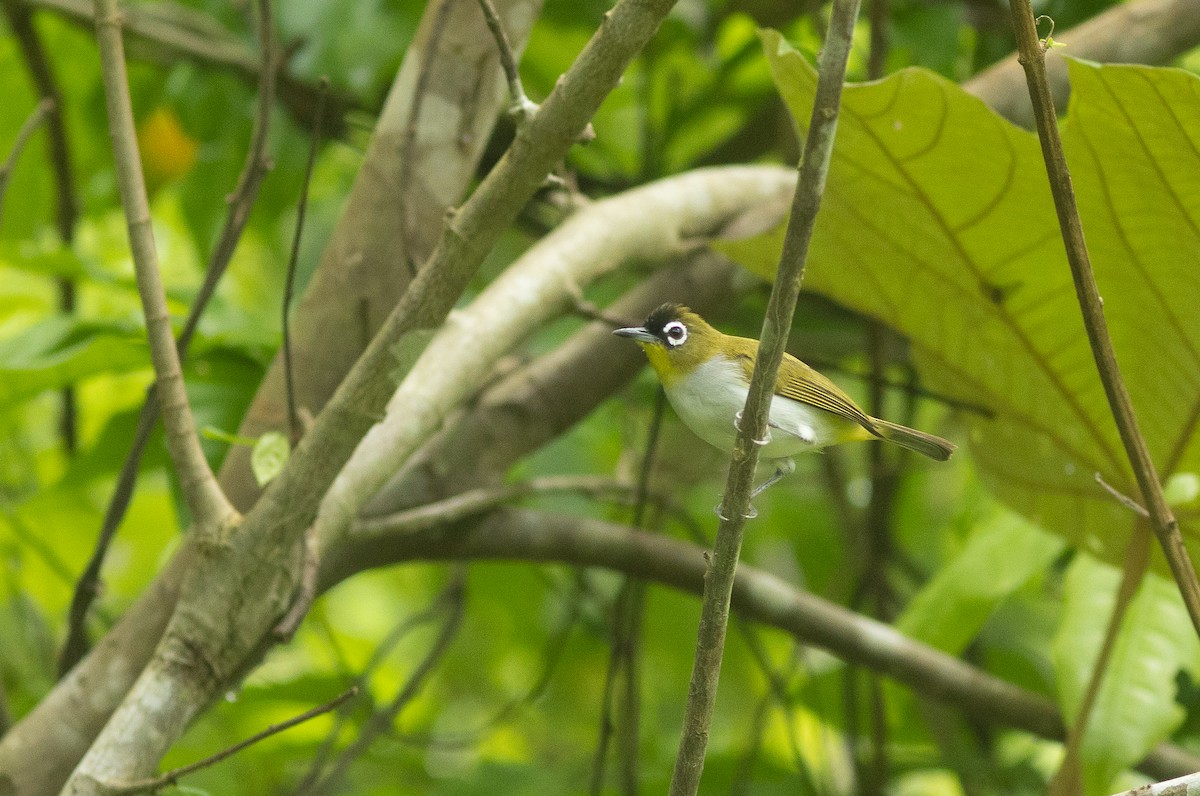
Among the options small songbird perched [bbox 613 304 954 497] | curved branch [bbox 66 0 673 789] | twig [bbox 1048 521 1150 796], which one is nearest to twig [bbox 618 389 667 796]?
small songbird perched [bbox 613 304 954 497]

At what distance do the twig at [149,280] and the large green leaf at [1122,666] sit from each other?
1.57 meters

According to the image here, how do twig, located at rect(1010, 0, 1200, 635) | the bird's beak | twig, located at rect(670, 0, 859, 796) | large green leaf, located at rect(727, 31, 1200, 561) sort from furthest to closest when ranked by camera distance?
the bird's beak, large green leaf, located at rect(727, 31, 1200, 561), twig, located at rect(1010, 0, 1200, 635), twig, located at rect(670, 0, 859, 796)

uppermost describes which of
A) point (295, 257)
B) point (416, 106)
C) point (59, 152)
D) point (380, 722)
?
point (59, 152)

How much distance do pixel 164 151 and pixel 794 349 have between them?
2.14 meters

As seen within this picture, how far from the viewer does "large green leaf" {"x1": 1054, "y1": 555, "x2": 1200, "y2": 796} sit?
6.43ft

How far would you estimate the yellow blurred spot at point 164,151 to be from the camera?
11.6 feet

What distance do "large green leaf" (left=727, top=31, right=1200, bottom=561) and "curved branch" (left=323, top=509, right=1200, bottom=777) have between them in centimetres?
41

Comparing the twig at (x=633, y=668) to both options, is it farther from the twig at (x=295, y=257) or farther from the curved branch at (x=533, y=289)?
the twig at (x=295, y=257)

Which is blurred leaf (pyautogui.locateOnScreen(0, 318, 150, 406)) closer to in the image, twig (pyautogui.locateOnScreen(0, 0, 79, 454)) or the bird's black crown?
twig (pyautogui.locateOnScreen(0, 0, 79, 454))

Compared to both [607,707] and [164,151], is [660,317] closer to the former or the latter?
[607,707]

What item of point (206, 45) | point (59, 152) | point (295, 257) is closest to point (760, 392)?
point (295, 257)

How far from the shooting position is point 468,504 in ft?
7.08

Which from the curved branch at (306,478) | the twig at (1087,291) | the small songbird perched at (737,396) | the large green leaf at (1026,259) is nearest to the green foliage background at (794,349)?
the large green leaf at (1026,259)

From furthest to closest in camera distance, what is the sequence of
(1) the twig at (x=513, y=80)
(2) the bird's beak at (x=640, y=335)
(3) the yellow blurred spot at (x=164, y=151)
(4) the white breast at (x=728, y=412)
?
1. (3) the yellow blurred spot at (x=164, y=151)
2. (2) the bird's beak at (x=640, y=335)
3. (4) the white breast at (x=728, y=412)
4. (1) the twig at (x=513, y=80)
